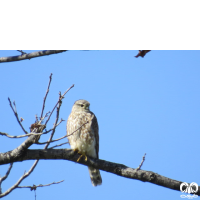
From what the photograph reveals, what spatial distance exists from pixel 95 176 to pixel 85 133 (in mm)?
963

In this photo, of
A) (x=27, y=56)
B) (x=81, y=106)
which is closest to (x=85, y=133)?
(x=81, y=106)

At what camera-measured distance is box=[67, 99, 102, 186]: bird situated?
534 cm

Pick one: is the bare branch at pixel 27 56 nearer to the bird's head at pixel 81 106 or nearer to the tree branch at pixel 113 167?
the tree branch at pixel 113 167

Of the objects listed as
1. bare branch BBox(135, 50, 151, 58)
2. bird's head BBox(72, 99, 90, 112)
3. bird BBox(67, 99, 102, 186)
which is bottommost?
bare branch BBox(135, 50, 151, 58)

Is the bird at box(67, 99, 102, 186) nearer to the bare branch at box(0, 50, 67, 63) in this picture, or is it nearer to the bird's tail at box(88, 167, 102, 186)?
the bird's tail at box(88, 167, 102, 186)

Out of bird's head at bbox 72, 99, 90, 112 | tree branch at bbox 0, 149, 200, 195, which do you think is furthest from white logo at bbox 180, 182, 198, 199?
bird's head at bbox 72, 99, 90, 112

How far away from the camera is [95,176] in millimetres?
5680

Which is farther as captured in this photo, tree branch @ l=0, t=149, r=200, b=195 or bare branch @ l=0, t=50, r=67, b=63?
tree branch @ l=0, t=149, r=200, b=195

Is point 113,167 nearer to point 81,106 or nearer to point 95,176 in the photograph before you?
point 95,176
